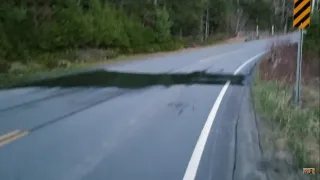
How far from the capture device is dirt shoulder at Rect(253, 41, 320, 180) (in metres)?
6.78

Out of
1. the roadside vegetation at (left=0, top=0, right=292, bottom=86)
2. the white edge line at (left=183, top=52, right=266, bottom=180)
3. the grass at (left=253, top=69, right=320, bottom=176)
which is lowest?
the grass at (left=253, top=69, right=320, bottom=176)

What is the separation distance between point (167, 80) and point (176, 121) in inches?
325

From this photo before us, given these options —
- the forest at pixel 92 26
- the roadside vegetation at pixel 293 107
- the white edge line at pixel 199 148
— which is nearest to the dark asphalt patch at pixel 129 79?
the roadside vegetation at pixel 293 107

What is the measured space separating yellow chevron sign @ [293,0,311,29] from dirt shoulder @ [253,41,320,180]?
2190mm

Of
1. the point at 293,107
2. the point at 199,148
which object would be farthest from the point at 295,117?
the point at 199,148

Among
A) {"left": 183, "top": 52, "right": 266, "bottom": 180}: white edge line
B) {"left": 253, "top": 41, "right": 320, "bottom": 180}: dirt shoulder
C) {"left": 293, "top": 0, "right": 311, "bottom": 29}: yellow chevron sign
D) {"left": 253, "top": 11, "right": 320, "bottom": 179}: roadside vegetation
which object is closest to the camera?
{"left": 183, "top": 52, "right": 266, "bottom": 180}: white edge line

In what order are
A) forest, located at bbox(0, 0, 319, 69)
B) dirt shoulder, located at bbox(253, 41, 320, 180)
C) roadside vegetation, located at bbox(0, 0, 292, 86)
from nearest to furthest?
dirt shoulder, located at bbox(253, 41, 320, 180), roadside vegetation, located at bbox(0, 0, 292, 86), forest, located at bbox(0, 0, 319, 69)

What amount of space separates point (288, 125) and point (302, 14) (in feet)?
14.0

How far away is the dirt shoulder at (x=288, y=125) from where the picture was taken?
6777mm

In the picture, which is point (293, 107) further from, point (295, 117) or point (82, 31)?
point (82, 31)

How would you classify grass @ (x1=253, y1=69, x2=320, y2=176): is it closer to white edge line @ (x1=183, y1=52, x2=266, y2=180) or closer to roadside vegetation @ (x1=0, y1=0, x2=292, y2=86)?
white edge line @ (x1=183, y1=52, x2=266, y2=180)

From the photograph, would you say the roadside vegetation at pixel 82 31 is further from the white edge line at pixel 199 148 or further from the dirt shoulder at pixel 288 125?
the dirt shoulder at pixel 288 125

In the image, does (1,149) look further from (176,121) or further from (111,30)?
(111,30)

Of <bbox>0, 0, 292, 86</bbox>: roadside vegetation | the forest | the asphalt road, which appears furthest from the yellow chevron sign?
the forest
